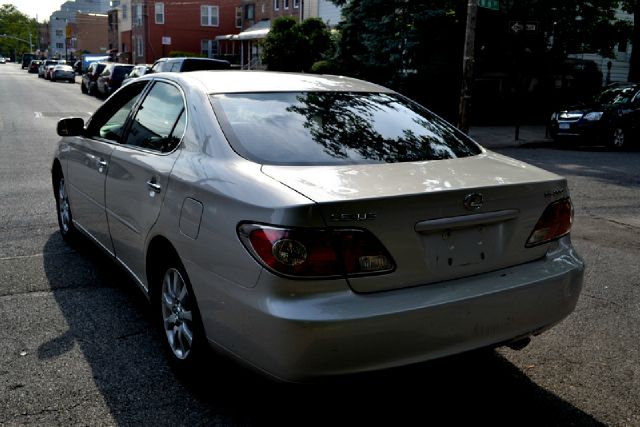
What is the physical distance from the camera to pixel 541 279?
3.20 m

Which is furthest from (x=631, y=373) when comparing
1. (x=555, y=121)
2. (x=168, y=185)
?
(x=555, y=121)

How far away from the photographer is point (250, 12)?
169ft

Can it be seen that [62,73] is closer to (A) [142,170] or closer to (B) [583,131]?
(B) [583,131]

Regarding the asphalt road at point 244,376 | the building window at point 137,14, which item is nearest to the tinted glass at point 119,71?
the asphalt road at point 244,376

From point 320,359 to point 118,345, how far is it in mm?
1836

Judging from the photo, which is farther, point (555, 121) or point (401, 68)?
point (401, 68)

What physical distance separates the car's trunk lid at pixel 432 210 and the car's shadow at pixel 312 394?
0.44m

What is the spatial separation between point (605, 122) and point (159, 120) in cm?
1441

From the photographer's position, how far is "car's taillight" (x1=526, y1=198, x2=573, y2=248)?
3.29 m

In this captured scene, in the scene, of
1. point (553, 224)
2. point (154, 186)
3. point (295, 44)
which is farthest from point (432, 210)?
point (295, 44)

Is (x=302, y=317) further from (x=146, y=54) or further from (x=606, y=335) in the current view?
(x=146, y=54)

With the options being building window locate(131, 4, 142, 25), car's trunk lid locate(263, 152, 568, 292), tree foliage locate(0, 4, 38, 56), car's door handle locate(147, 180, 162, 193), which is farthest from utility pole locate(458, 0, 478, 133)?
tree foliage locate(0, 4, 38, 56)

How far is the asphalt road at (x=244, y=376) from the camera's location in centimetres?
324

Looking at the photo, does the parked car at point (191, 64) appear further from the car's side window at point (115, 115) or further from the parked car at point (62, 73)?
the parked car at point (62, 73)
